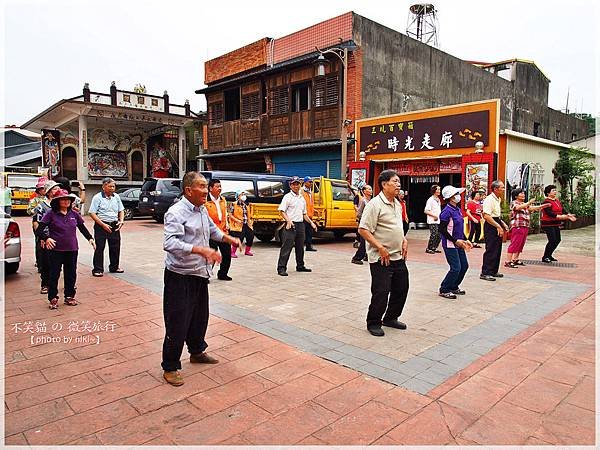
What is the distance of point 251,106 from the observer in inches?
805

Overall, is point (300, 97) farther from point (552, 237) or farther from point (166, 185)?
point (552, 237)

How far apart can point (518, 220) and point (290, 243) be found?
4337 millimetres

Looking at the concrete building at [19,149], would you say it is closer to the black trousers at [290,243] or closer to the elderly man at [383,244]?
the black trousers at [290,243]

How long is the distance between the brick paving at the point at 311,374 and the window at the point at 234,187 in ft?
17.2

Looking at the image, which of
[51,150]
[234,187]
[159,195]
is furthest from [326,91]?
[51,150]

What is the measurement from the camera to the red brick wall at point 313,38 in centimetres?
1623

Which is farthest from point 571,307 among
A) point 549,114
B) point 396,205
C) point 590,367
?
point 549,114

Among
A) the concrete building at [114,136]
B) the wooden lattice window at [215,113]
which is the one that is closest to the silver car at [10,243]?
the wooden lattice window at [215,113]

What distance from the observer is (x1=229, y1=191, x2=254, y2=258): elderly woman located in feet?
26.7

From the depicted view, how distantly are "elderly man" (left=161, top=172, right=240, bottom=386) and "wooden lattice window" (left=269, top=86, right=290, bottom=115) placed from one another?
620 inches

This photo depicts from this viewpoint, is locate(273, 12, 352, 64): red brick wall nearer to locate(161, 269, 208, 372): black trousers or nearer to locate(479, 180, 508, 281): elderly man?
locate(479, 180, 508, 281): elderly man

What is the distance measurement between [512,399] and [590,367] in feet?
3.60

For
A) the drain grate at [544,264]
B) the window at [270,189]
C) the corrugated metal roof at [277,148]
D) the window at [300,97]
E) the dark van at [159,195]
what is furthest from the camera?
the window at [300,97]

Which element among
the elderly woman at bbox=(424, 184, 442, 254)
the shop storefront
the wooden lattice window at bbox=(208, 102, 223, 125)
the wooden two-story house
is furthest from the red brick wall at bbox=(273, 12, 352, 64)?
the elderly woman at bbox=(424, 184, 442, 254)
